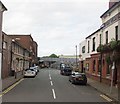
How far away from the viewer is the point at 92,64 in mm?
42625

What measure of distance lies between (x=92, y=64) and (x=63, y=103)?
90.1ft

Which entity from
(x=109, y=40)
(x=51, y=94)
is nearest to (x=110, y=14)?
(x=109, y=40)

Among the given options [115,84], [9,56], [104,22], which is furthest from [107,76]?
[9,56]

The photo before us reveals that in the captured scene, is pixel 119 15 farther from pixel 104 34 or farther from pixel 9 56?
pixel 9 56

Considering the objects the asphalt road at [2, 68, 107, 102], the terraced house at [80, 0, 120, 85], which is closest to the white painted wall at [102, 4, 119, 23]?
the terraced house at [80, 0, 120, 85]

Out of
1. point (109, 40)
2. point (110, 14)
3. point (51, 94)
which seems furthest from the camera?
point (109, 40)

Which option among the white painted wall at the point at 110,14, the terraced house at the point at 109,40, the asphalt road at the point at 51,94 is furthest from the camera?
the white painted wall at the point at 110,14

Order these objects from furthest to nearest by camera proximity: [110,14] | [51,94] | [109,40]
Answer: [109,40]
[110,14]
[51,94]

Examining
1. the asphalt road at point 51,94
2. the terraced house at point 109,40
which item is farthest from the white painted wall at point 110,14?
the asphalt road at point 51,94

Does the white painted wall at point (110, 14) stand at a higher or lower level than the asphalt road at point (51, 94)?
higher

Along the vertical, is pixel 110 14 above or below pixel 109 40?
above

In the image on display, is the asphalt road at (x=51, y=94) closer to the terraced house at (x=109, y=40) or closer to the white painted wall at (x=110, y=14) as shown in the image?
the terraced house at (x=109, y=40)

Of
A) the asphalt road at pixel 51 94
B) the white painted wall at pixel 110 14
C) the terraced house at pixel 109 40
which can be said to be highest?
the white painted wall at pixel 110 14

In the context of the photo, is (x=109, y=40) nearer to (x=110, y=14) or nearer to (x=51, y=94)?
(x=110, y=14)
